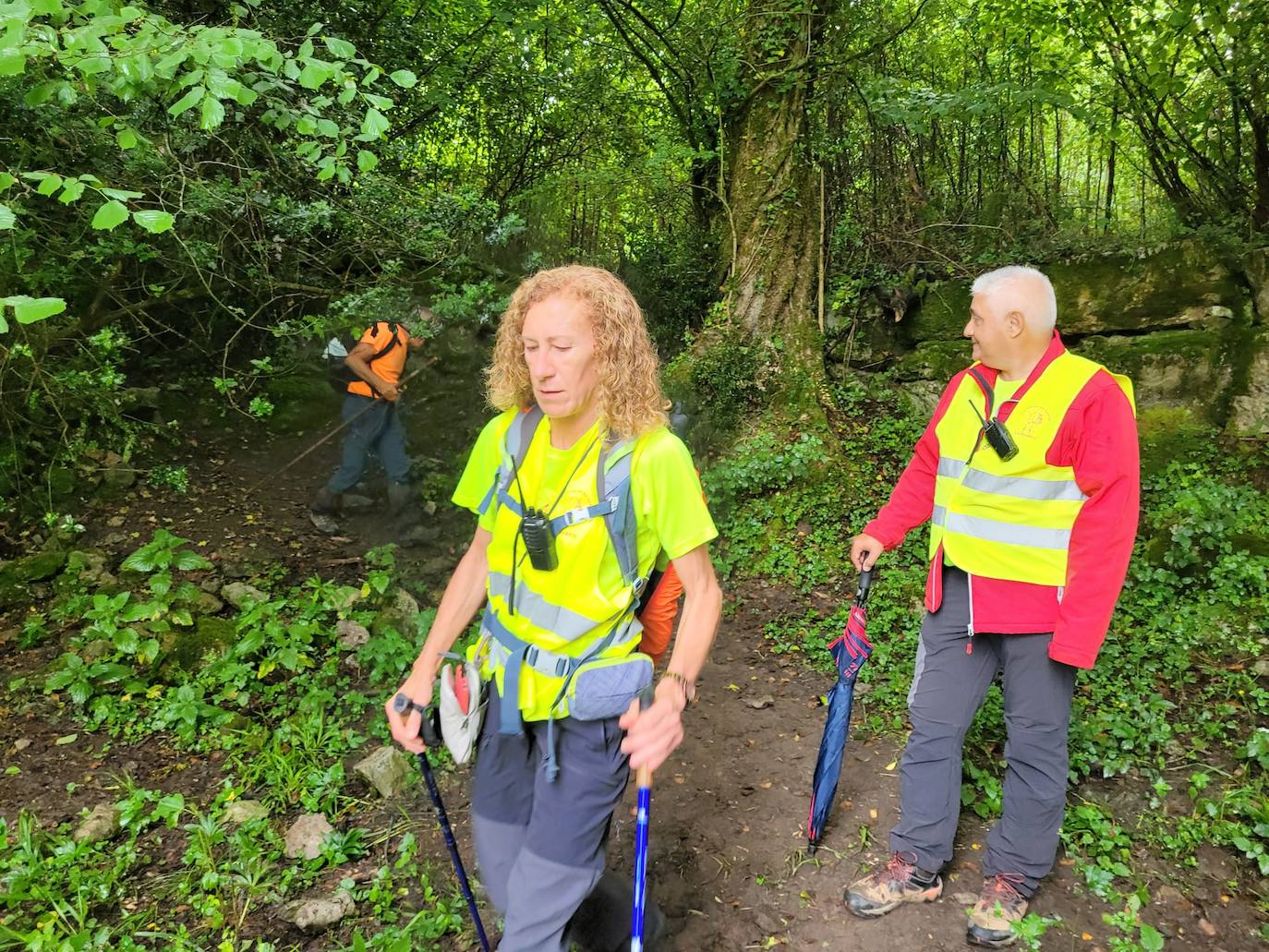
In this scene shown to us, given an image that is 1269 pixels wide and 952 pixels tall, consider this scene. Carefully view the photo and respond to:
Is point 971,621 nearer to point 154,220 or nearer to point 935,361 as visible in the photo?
point 154,220

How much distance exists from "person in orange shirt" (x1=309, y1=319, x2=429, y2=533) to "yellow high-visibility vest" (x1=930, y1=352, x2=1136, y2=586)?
428 cm

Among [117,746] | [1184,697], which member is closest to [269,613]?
[117,746]

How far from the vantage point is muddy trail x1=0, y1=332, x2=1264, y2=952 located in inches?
101

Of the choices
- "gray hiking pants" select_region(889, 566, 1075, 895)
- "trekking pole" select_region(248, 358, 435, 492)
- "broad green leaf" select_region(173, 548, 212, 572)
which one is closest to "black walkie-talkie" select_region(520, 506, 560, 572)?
"gray hiking pants" select_region(889, 566, 1075, 895)

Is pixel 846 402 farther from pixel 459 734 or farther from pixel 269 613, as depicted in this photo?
pixel 459 734

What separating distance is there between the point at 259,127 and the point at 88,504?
118 inches

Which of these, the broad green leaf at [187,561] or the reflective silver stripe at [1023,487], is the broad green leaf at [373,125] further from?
the broad green leaf at [187,561]

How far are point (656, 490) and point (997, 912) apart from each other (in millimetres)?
2085

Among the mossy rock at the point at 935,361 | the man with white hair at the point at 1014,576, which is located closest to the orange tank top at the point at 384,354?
the man with white hair at the point at 1014,576

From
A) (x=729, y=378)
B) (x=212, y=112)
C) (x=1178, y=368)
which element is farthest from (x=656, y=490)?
(x=1178, y=368)

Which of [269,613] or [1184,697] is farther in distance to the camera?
[269,613]

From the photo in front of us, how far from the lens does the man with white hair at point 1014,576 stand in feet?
7.43

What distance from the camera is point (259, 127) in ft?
15.4

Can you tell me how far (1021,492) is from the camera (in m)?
2.43
